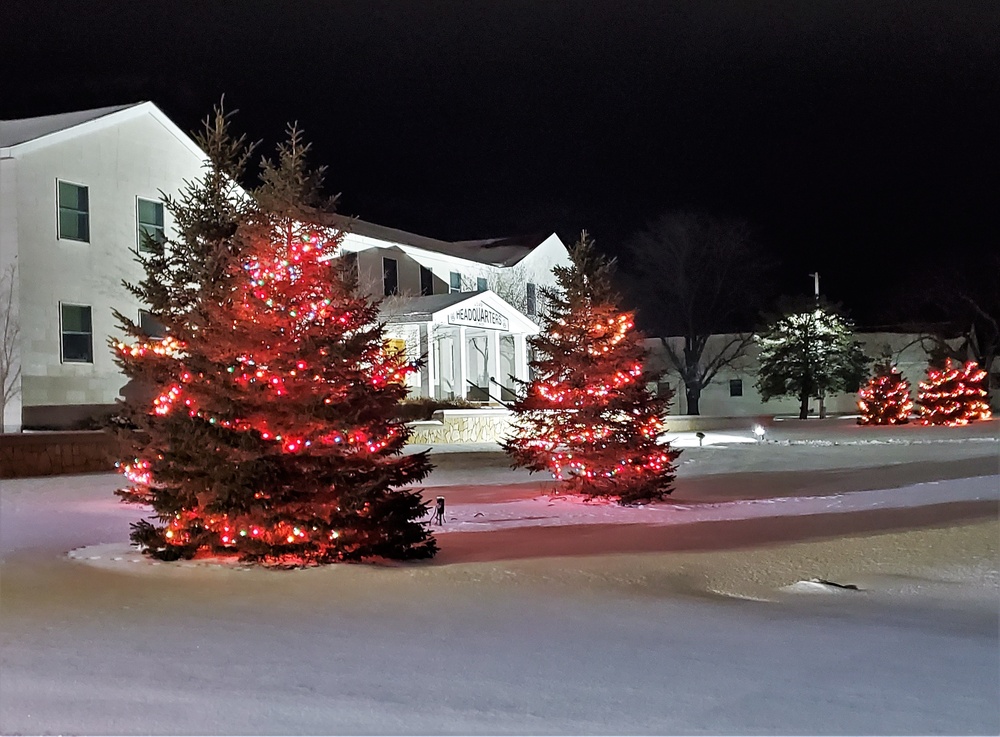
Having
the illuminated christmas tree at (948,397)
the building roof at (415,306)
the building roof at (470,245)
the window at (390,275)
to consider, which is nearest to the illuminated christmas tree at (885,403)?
the illuminated christmas tree at (948,397)

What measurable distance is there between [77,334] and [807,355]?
34.7 metres

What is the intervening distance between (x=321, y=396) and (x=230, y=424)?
0.95m

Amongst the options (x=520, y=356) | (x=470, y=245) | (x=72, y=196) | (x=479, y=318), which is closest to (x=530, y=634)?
(x=72, y=196)

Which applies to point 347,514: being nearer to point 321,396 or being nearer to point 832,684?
point 321,396

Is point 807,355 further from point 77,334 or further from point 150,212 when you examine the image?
point 77,334

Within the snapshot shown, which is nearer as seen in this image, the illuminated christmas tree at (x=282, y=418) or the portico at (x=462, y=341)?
the illuminated christmas tree at (x=282, y=418)

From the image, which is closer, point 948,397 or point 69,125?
point 69,125

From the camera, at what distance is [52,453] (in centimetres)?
1964

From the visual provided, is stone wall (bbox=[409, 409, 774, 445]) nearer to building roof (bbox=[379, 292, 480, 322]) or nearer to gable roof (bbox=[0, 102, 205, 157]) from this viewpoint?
building roof (bbox=[379, 292, 480, 322])

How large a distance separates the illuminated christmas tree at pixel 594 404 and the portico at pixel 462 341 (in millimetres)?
12306

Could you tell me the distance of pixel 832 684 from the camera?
6184 millimetres

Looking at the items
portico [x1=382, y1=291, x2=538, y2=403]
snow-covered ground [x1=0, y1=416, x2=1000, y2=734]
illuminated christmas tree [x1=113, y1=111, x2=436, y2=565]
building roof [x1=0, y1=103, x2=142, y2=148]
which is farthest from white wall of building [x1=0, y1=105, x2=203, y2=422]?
illuminated christmas tree [x1=113, y1=111, x2=436, y2=565]

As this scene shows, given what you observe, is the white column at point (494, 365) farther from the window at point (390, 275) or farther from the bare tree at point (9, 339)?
the bare tree at point (9, 339)

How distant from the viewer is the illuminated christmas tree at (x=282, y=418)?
10.2 m
